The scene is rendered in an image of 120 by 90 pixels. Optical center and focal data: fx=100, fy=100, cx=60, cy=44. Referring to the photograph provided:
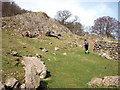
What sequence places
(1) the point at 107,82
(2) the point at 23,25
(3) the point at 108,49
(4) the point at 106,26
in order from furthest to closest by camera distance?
(4) the point at 106,26 → (2) the point at 23,25 → (3) the point at 108,49 → (1) the point at 107,82

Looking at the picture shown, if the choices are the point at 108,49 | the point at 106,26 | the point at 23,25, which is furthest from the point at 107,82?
the point at 106,26

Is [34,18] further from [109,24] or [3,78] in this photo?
[3,78]

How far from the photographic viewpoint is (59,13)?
6350cm

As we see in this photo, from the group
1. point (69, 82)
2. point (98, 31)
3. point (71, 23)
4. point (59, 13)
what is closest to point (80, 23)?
point (71, 23)

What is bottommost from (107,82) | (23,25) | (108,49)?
(107,82)

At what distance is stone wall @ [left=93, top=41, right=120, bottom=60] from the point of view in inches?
677

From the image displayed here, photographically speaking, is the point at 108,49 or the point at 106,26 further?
the point at 106,26

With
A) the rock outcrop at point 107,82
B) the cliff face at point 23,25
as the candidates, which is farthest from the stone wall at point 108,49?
the cliff face at point 23,25

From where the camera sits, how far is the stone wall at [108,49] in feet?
56.4

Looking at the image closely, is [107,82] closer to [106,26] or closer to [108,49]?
[108,49]

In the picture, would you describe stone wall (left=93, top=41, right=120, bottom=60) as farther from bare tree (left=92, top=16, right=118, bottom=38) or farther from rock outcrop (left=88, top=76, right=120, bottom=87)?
bare tree (left=92, top=16, right=118, bottom=38)

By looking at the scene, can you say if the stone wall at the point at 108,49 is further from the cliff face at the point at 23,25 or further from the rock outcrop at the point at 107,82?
the cliff face at the point at 23,25

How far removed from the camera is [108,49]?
18.7 meters

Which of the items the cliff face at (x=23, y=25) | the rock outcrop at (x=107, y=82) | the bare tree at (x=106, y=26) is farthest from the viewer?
the bare tree at (x=106, y=26)
